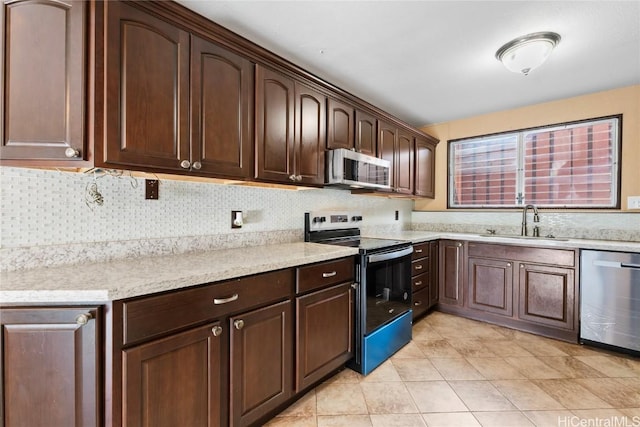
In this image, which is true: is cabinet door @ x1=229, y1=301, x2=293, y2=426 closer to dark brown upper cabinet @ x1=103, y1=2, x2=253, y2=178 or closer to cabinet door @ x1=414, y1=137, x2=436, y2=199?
dark brown upper cabinet @ x1=103, y1=2, x2=253, y2=178

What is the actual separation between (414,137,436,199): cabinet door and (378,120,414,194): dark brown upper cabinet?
16cm

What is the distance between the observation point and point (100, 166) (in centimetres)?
121

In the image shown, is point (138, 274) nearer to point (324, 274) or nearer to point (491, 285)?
point (324, 274)

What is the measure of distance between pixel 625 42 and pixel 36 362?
3601 mm

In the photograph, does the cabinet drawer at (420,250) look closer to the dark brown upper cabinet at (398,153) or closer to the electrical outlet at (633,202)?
the dark brown upper cabinet at (398,153)

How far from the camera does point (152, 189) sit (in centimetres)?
164

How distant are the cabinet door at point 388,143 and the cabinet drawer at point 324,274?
4.43 feet

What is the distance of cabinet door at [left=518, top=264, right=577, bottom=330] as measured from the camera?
2531mm

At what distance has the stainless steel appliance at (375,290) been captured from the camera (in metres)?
2.04

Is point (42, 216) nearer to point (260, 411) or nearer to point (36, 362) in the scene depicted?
point (36, 362)

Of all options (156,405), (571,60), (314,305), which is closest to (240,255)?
(314,305)

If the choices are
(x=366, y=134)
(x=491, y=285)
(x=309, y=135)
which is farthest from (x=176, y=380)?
(x=491, y=285)

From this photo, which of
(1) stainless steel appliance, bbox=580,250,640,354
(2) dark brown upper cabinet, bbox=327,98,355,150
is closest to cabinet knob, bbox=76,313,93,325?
(2) dark brown upper cabinet, bbox=327,98,355,150

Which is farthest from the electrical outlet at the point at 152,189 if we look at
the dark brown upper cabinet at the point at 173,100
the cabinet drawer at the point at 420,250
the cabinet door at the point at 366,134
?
the cabinet drawer at the point at 420,250
